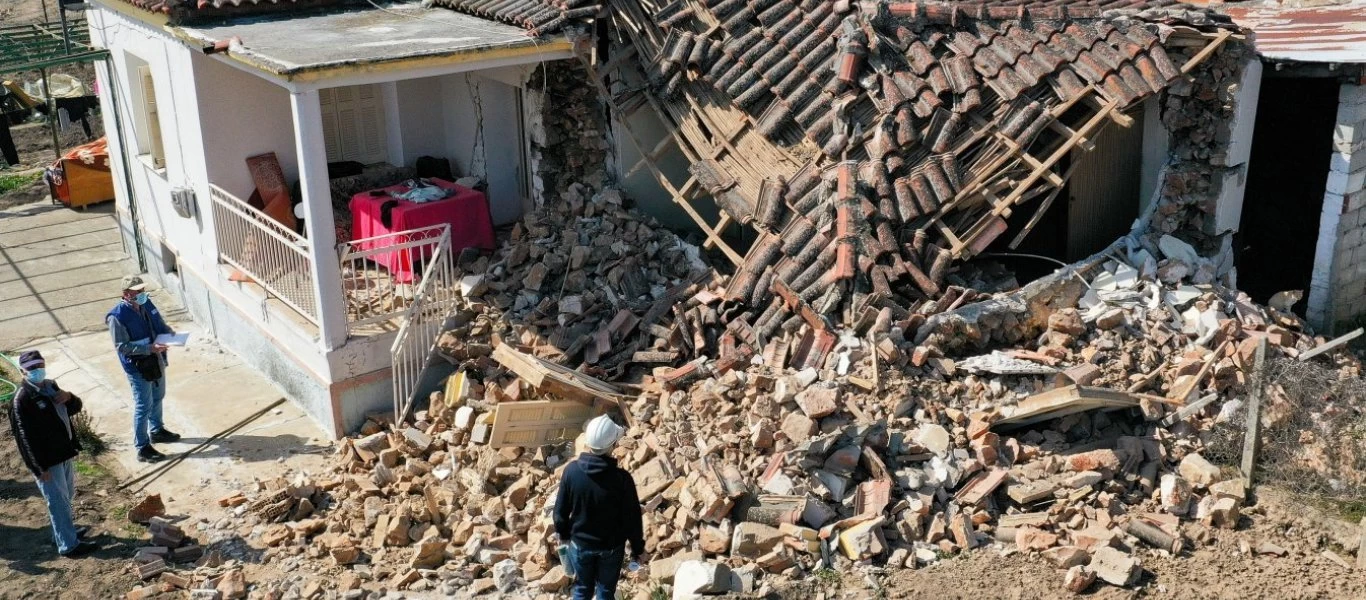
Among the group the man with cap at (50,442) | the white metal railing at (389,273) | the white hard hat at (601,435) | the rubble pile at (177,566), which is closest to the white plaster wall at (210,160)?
the white metal railing at (389,273)

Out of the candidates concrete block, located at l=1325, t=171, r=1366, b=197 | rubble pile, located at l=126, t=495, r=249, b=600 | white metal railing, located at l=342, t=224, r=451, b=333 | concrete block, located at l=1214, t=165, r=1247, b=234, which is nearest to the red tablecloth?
white metal railing, located at l=342, t=224, r=451, b=333

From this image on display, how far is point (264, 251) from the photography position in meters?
11.9

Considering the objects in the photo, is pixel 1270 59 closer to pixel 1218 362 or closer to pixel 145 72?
pixel 1218 362

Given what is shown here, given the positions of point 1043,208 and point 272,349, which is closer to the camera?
point 1043,208

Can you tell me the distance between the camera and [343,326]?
1090 centimetres

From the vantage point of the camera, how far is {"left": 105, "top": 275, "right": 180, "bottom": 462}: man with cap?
10641 mm

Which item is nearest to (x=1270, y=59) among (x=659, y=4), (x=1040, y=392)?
(x=1040, y=392)

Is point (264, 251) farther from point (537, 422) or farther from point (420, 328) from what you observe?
point (537, 422)

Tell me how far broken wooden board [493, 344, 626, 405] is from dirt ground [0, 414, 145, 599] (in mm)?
3207

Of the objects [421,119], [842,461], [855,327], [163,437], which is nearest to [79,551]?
[163,437]

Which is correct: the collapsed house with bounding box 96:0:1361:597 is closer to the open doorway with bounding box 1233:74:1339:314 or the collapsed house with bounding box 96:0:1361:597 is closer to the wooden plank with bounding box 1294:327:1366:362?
the wooden plank with bounding box 1294:327:1366:362

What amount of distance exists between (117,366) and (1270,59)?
11.3 meters

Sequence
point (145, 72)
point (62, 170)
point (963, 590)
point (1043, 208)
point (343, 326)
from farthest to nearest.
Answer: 1. point (62, 170)
2. point (145, 72)
3. point (343, 326)
4. point (1043, 208)
5. point (963, 590)

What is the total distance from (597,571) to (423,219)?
580 cm
